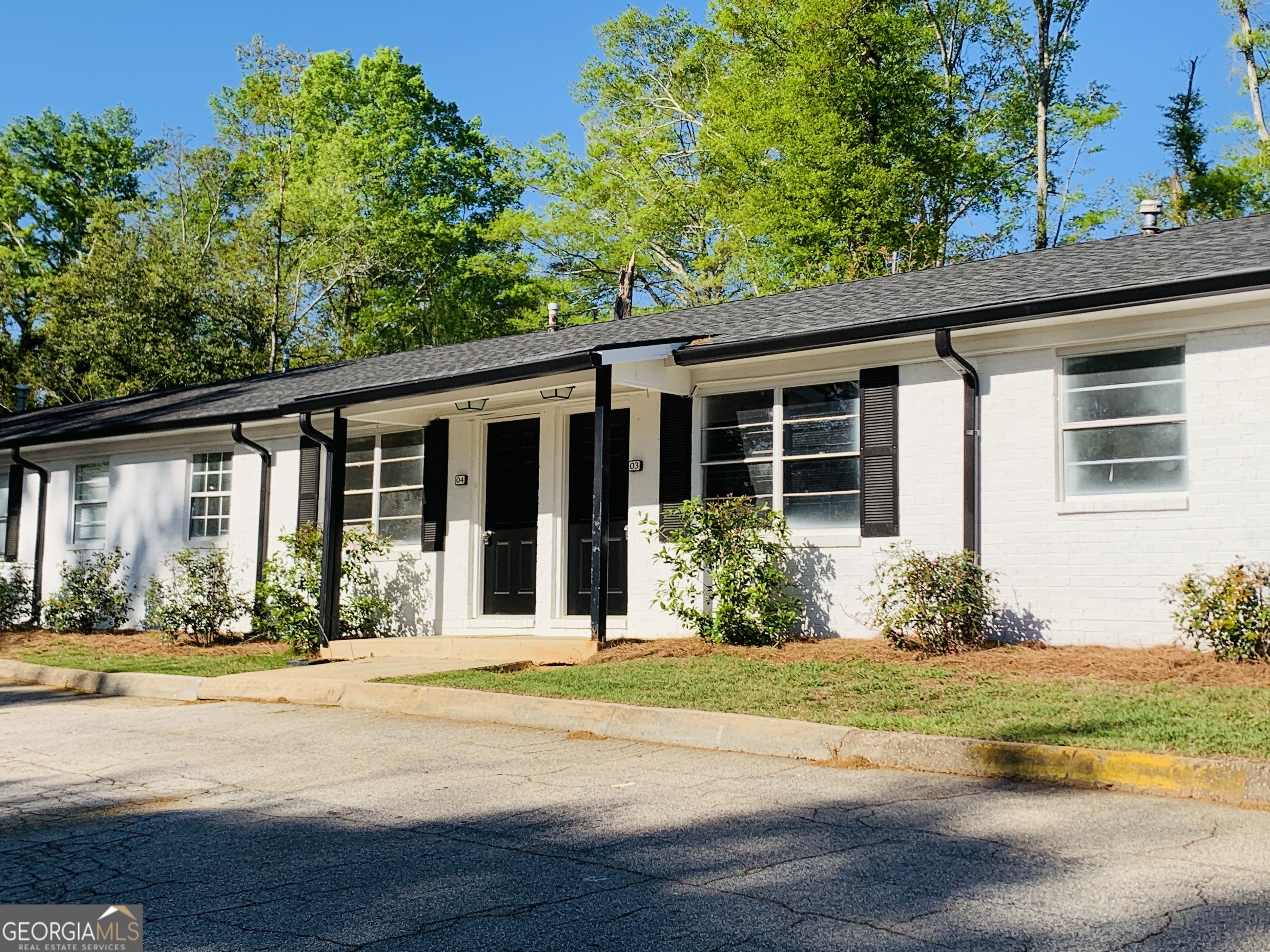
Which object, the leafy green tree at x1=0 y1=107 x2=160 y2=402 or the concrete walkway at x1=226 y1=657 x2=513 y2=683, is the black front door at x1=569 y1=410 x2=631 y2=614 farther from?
the leafy green tree at x1=0 y1=107 x2=160 y2=402

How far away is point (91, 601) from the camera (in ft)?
57.9

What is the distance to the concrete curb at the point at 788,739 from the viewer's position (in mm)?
5992

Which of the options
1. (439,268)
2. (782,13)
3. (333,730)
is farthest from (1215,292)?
(439,268)

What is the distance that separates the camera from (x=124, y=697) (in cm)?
1181

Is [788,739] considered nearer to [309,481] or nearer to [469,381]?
[469,381]

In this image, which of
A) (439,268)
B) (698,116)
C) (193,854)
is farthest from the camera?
(439,268)

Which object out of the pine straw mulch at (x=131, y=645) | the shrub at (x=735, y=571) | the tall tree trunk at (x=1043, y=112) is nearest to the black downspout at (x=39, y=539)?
the pine straw mulch at (x=131, y=645)

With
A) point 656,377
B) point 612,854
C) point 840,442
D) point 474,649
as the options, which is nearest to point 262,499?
point 474,649

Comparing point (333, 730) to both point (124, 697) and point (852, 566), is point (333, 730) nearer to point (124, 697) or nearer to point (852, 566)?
point (124, 697)

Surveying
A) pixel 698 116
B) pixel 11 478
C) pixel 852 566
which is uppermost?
pixel 698 116

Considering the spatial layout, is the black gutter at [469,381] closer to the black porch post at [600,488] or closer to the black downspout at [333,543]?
the black porch post at [600,488]

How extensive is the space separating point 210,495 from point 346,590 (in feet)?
12.4

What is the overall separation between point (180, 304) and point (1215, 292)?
27.3 m

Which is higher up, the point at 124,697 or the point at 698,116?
the point at 698,116
